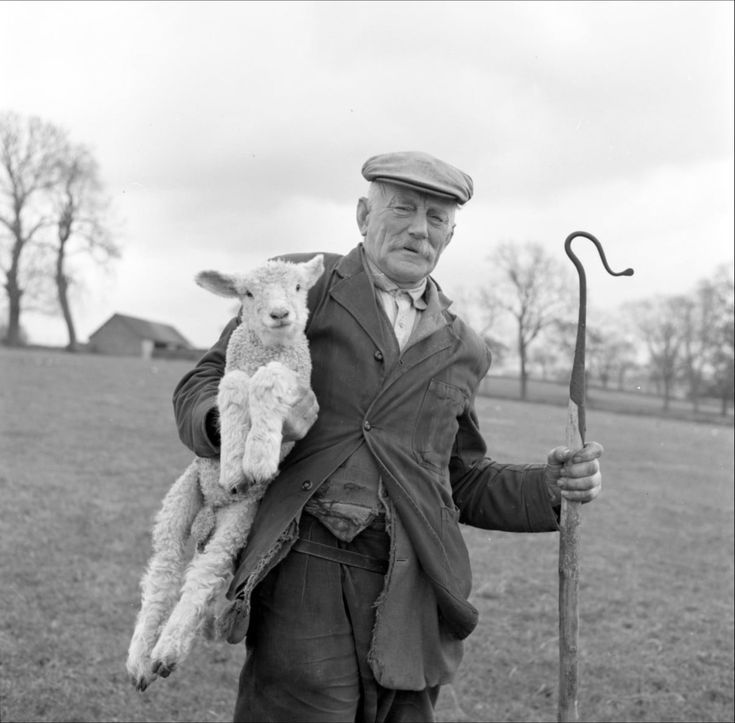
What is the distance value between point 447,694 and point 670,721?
1.80 m

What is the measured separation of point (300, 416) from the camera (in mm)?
2699

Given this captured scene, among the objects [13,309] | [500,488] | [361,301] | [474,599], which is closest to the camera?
[361,301]

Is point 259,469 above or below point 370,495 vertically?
above

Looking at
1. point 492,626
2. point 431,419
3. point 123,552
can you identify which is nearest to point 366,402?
point 431,419

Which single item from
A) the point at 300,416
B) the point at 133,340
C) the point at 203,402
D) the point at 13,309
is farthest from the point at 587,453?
the point at 133,340

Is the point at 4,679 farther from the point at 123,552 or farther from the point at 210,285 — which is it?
the point at 210,285

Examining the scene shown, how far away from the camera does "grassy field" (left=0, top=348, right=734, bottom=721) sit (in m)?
6.15

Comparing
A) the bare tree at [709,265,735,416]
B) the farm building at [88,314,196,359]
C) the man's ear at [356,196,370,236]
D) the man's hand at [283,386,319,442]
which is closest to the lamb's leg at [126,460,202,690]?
the man's hand at [283,386,319,442]

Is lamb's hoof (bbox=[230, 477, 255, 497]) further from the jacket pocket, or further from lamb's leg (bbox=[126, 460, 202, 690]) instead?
the jacket pocket

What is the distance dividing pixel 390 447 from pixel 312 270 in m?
0.71

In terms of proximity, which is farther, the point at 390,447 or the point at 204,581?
the point at 390,447

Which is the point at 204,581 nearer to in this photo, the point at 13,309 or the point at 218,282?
the point at 218,282

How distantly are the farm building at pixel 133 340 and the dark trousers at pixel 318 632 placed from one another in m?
43.4

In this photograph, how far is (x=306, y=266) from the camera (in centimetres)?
291
